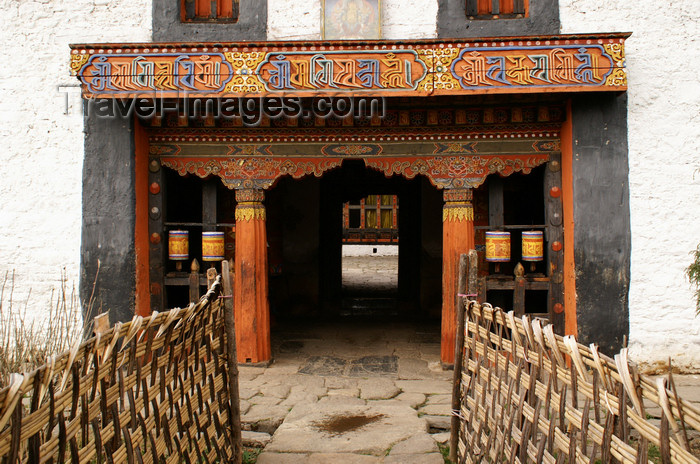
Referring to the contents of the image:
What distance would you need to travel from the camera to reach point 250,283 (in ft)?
17.8

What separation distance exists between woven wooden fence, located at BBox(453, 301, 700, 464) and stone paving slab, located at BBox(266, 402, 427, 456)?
0.62 meters

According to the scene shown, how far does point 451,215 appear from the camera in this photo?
5.36 m

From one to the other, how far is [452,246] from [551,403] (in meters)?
3.45

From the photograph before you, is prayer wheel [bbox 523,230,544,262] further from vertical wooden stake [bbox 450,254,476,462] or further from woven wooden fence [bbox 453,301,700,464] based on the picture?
vertical wooden stake [bbox 450,254,476,462]

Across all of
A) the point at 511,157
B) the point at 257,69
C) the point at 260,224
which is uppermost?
the point at 257,69

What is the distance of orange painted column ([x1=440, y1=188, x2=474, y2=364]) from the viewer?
17.2 feet

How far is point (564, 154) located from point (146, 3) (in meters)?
4.67

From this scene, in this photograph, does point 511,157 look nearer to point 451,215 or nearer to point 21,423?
point 451,215

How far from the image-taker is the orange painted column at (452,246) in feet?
17.2

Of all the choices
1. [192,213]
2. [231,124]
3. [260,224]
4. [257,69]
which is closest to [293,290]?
[192,213]

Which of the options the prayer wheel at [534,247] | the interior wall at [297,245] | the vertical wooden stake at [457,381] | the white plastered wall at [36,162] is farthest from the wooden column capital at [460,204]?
the white plastered wall at [36,162]

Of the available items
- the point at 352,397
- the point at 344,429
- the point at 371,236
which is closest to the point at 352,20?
the point at 352,397

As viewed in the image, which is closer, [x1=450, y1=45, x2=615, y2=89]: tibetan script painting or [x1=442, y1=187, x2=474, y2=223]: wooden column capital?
[x1=450, y1=45, x2=615, y2=89]: tibetan script painting

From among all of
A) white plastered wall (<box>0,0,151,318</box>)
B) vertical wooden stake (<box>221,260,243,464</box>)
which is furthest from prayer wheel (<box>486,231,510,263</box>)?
white plastered wall (<box>0,0,151,318</box>)
